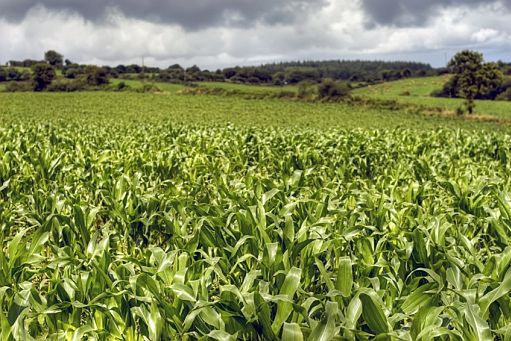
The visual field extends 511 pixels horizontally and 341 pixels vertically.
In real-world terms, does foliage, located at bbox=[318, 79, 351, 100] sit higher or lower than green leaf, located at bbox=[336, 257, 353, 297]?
higher

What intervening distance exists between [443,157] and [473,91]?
53561mm

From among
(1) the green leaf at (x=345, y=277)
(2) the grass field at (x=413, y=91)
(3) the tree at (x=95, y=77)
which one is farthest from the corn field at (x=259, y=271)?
(3) the tree at (x=95, y=77)

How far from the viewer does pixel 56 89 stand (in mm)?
80875

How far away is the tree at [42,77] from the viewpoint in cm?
8338

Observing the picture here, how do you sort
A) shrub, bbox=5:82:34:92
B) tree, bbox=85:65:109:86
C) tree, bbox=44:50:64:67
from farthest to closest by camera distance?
tree, bbox=44:50:64:67 → tree, bbox=85:65:109:86 → shrub, bbox=5:82:34:92

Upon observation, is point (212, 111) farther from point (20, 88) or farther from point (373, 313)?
point (20, 88)

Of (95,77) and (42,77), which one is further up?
(42,77)

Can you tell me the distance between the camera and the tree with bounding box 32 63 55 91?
274ft

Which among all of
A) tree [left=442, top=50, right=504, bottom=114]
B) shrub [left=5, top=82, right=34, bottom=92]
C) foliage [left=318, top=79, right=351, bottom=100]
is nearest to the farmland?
tree [left=442, top=50, right=504, bottom=114]

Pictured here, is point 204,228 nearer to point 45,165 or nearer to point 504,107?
point 45,165

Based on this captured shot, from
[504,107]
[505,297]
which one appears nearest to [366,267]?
[505,297]

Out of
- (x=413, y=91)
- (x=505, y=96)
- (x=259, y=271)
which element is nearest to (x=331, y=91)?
(x=505, y=96)

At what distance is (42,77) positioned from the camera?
8431 centimetres

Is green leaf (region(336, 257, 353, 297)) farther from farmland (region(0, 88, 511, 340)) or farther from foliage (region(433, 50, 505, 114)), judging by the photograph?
foliage (region(433, 50, 505, 114))
